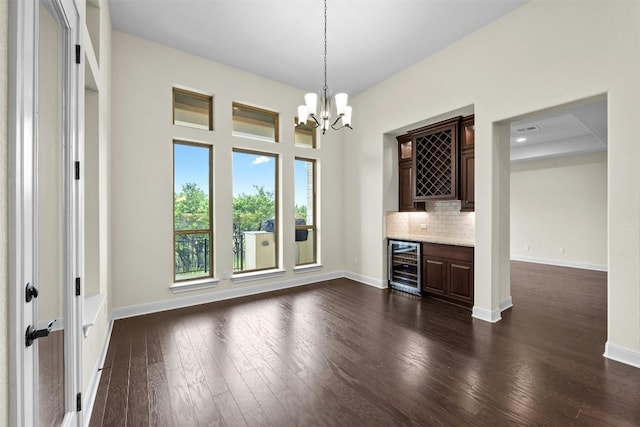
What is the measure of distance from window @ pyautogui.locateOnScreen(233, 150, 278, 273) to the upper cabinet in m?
2.33

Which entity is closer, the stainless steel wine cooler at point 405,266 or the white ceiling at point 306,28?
the white ceiling at point 306,28

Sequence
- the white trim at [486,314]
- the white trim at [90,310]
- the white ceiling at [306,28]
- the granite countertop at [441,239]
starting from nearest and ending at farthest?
the white trim at [90,310] < the white ceiling at [306,28] < the white trim at [486,314] < the granite countertop at [441,239]

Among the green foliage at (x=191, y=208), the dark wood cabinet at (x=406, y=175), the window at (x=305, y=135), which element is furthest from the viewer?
the window at (x=305, y=135)

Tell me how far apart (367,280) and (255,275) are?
81.3 inches

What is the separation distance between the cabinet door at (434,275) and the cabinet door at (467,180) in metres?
0.91

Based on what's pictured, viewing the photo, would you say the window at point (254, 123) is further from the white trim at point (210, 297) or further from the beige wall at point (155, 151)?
the white trim at point (210, 297)

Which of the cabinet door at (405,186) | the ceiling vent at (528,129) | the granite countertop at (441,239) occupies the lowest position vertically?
the granite countertop at (441,239)

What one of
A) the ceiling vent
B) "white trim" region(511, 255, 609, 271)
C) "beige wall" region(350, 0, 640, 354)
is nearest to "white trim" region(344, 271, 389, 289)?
"beige wall" region(350, 0, 640, 354)

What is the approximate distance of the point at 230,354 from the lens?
2783 millimetres

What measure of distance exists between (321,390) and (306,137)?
4376 millimetres

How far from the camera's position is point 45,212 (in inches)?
54.5

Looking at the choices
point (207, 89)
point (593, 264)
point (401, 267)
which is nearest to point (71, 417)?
point (207, 89)

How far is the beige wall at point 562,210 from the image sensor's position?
699cm

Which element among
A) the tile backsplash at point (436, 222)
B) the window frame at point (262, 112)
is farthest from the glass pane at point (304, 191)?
the tile backsplash at point (436, 222)
